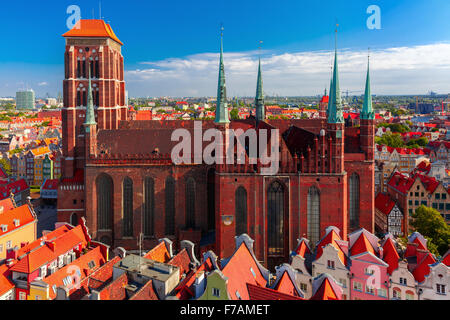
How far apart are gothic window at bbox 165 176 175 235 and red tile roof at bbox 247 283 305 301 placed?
2480 centimetres

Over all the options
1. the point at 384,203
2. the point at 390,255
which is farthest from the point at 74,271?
the point at 384,203

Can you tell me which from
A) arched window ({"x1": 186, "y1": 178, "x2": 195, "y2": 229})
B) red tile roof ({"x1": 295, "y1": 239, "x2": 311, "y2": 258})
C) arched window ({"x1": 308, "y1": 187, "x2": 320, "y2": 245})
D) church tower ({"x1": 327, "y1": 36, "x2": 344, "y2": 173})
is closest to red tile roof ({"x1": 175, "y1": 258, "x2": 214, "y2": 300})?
red tile roof ({"x1": 295, "y1": 239, "x2": 311, "y2": 258})

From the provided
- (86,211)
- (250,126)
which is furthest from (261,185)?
(86,211)

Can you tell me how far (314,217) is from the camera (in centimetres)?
4903

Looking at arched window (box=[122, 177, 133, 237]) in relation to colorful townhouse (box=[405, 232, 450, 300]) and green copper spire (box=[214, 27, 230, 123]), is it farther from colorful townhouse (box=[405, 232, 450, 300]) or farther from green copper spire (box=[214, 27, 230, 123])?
colorful townhouse (box=[405, 232, 450, 300])

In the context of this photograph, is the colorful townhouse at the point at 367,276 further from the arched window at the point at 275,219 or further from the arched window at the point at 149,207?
the arched window at the point at 149,207

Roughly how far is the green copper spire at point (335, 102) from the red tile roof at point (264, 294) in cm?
2493

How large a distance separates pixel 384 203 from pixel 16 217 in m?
62.2

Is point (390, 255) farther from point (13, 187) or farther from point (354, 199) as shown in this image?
point (13, 187)

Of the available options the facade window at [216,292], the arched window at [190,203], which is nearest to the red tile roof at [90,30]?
the arched window at [190,203]

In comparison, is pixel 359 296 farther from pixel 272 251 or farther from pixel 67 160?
pixel 67 160

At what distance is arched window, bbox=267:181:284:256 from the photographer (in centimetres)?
4872

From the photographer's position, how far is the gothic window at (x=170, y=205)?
183 ft

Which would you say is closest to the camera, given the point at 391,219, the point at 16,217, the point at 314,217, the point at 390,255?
the point at 390,255
